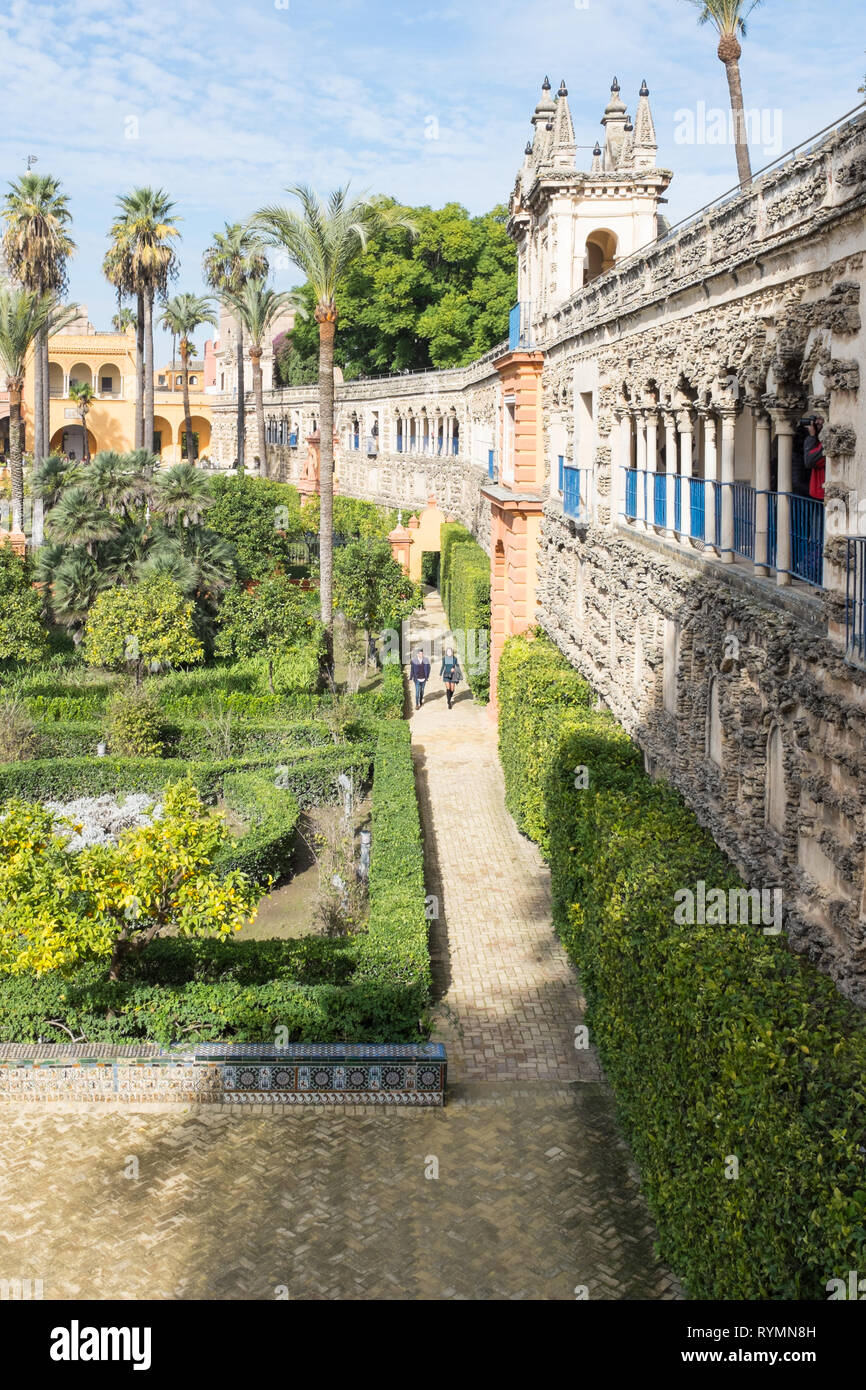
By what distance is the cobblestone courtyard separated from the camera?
404 inches

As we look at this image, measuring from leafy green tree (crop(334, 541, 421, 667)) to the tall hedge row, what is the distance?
1751mm

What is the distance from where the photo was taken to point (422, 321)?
2234 inches

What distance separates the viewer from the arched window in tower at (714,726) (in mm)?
12984

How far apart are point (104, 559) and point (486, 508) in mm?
11376

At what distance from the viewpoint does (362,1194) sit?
37.5 feet

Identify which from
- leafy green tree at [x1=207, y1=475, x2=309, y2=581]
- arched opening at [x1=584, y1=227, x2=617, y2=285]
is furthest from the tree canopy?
arched opening at [x1=584, y1=227, x2=617, y2=285]

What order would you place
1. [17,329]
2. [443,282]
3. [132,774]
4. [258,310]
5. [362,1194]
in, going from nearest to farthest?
[362,1194]
[132,774]
[17,329]
[443,282]
[258,310]

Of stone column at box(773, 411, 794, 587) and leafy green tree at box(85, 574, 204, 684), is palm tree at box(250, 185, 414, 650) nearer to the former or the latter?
leafy green tree at box(85, 574, 204, 684)

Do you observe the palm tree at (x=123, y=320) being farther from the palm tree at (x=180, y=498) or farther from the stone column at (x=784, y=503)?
Answer: the stone column at (x=784, y=503)

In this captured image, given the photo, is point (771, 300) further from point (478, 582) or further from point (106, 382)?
point (106, 382)

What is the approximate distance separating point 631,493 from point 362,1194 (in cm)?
1041

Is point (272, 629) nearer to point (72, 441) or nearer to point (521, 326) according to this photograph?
point (521, 326)

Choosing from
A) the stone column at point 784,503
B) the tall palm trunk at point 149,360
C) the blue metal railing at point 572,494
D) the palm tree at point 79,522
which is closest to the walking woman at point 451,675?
the blue metal railing at point 572,494

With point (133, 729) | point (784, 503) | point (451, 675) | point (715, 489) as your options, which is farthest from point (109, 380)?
point (784, 503)
